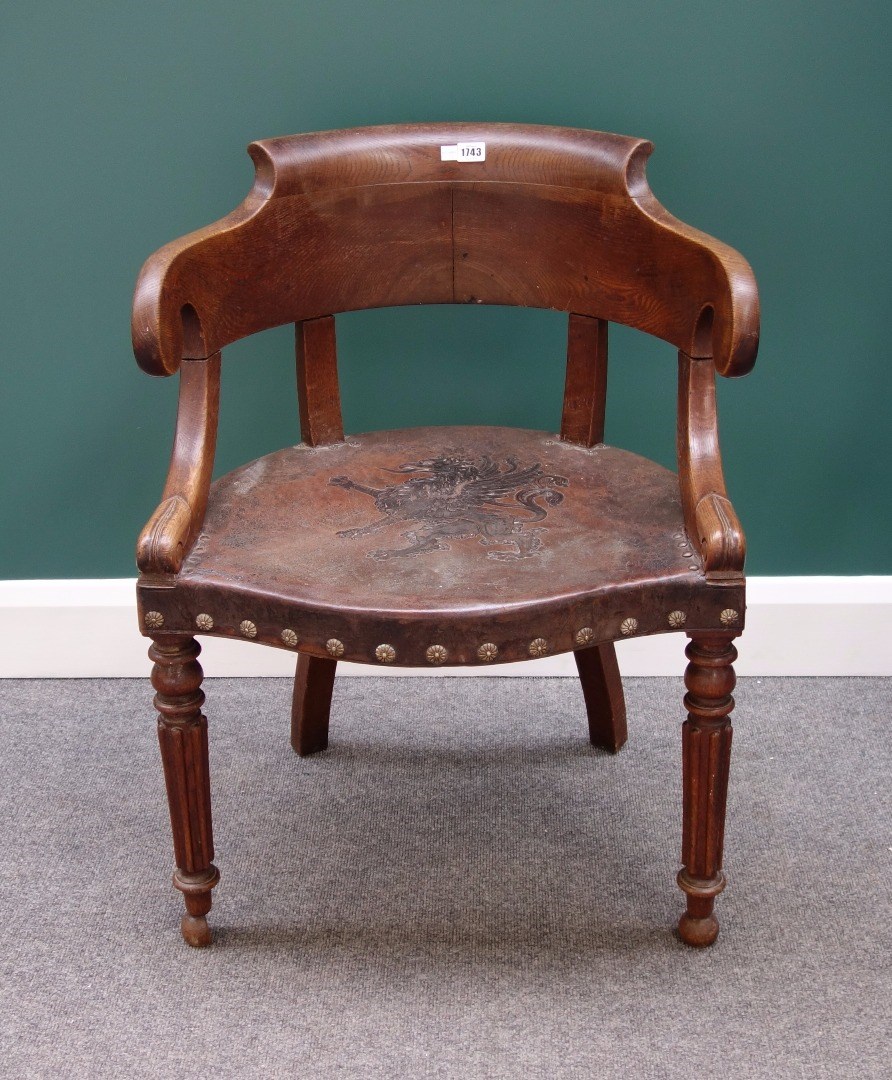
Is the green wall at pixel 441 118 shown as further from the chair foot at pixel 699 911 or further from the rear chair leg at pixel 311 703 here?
the chair foot at pixel 699 911

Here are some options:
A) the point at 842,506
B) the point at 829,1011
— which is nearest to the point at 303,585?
the point at 829,1011

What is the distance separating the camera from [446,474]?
1.53 m

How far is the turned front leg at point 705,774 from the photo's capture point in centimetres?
130

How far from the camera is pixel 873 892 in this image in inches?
60.3

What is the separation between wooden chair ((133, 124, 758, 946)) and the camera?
1259mm

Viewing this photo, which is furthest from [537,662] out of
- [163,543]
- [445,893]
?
[163,543]

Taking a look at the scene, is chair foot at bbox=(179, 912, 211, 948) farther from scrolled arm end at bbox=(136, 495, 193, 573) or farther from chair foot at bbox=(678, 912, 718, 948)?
chair foot at bbox=(678, 912, 718, 948)

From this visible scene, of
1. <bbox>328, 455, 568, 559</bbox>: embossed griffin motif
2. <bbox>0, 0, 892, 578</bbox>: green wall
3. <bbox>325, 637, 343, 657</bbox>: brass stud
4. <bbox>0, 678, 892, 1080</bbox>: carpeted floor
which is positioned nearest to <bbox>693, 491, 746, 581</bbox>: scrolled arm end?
<bbox>328, 455, 568, 559</bbox>: embossed griffin motif

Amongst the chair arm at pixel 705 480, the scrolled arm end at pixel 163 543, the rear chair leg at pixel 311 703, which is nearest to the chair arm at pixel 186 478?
the scrolled arm end at pixel 163 543

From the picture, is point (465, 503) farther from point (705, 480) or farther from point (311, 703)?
point (311, 703)

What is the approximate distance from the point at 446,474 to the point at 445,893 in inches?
19.6

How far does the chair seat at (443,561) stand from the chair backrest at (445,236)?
0.19 metres

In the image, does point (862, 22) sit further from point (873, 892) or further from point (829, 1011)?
point (829, 1011)

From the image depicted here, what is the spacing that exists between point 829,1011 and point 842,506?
2.68 ft
